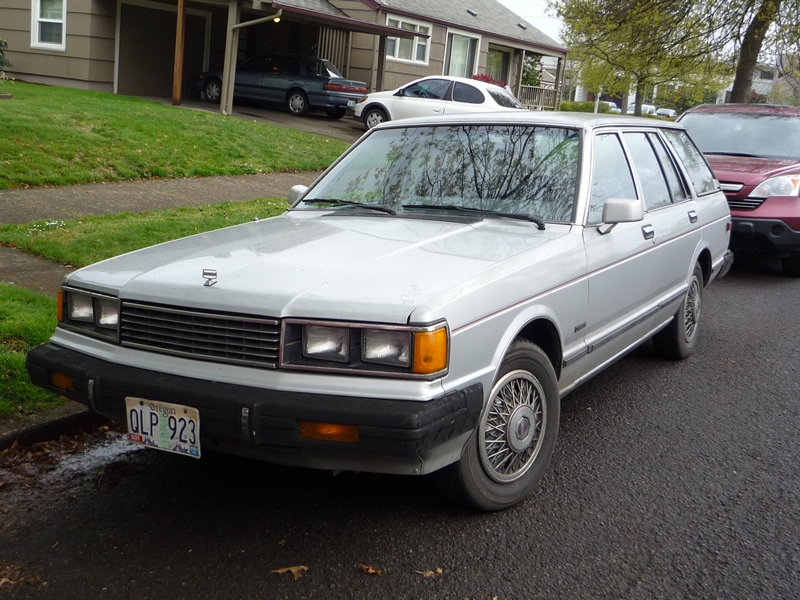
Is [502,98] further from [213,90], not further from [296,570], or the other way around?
[296,570]

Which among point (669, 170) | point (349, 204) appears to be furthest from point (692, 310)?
point (349, 204)

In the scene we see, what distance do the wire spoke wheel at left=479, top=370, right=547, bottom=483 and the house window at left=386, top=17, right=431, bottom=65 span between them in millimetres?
22097

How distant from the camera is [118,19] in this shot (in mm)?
20047

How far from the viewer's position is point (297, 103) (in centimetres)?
2117

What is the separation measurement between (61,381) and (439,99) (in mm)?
16326

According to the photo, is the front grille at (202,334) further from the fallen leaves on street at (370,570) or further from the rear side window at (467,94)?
the rear side window at (467,94)

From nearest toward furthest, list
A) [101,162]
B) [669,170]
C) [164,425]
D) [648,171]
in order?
[164,425] → [648,171] → [669,170] → [101,162]

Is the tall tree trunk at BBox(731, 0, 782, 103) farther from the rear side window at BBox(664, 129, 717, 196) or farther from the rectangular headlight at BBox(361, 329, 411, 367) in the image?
the rectangular headlight at BBox(361, 329, 411, 367)

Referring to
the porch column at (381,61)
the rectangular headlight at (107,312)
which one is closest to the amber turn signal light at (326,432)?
the rectangular headlight at (107,312)

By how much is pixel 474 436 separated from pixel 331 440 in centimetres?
63

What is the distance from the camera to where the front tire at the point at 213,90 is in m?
21.0

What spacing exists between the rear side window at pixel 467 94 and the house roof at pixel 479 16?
16.0 feet

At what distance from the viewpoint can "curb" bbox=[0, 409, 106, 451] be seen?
4.08 m

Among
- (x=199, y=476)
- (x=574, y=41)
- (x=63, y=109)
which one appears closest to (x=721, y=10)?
(x=574, y=41)
